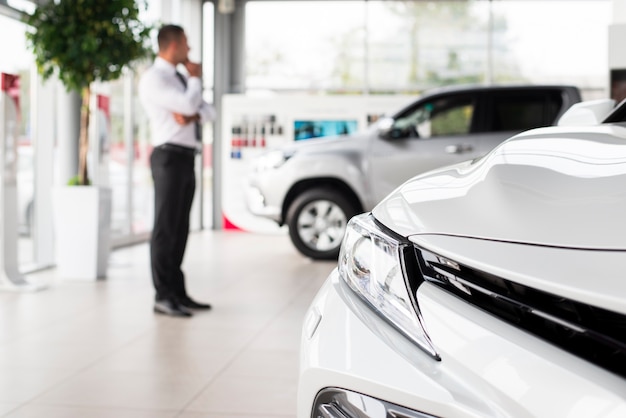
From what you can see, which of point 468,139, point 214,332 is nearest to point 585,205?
point 214,332

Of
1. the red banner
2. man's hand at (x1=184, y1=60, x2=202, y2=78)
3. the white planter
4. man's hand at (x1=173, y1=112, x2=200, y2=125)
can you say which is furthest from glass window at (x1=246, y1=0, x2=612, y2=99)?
man's hand at (x1=173, y1=112, x2=200, y2=125)

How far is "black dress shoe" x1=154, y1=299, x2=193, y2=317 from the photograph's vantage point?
16.8ft

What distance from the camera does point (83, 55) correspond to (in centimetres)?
655

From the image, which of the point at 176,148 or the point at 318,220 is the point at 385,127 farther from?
the point at 176,148

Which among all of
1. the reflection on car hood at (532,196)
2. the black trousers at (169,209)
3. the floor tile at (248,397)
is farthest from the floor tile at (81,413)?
the black trousers at (169,209)

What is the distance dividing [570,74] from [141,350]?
31.1 ft

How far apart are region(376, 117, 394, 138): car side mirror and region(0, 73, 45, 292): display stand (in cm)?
343

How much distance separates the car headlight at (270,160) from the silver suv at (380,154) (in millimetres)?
10

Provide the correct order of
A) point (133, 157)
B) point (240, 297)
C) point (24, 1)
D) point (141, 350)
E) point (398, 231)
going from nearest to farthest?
point (398, 231) → point (141, 350) → point (240, 297) → point (24, 1) → point (133, 157)

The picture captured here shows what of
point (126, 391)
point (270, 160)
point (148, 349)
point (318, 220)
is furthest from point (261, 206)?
point (126, 391)

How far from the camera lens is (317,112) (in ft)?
39.4

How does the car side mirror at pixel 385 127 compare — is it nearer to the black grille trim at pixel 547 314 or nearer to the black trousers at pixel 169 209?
the black trousers at pixel 169 209

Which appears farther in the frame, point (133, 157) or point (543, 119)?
point (133, 157)

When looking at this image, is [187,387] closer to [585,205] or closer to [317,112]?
[585,205]
